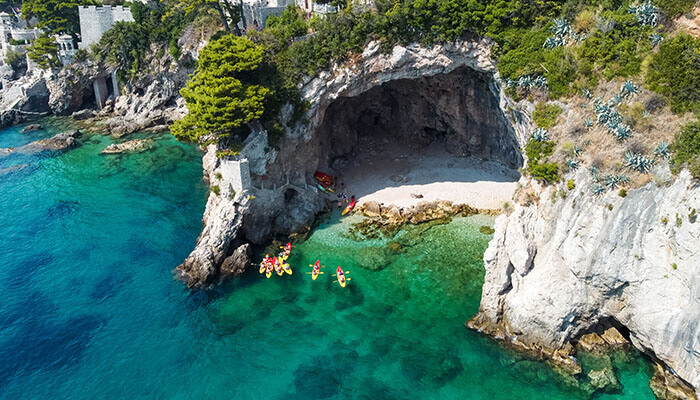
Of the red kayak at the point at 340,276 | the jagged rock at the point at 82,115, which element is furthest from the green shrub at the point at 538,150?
the jagged rock at the point at 82,115

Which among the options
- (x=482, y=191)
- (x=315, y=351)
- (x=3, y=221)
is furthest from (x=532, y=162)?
(x=3, y=221)

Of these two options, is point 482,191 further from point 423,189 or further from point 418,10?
point 418,10

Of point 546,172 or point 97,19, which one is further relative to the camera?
point 97,19

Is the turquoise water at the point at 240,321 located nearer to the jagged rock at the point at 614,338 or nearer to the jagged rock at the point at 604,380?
the jagged rock at the point at 604,380

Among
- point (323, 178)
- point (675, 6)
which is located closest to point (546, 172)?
point (675, 6)

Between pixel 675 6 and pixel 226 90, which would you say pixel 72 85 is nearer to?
pixel 226 90

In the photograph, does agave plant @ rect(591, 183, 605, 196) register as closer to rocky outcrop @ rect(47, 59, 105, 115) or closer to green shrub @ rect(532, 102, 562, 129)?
green shrub @ rect(532, 102, 562, 129)
